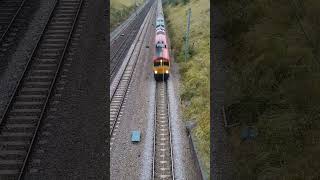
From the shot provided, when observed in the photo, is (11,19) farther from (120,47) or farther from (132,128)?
(120,47)

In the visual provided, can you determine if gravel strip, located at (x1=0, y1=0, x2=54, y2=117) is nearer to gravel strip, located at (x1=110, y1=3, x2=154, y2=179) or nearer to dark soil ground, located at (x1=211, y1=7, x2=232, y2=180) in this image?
gravel strip, located at (x1=110, y1=3, x2=154, y2=179)

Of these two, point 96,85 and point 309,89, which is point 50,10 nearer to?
point 96,85

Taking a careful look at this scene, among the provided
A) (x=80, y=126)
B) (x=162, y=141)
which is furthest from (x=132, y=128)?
(x=80, y=126)

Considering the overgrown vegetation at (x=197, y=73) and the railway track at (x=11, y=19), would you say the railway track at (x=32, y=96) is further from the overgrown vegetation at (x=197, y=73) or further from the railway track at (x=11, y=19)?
the overgrown vegetation at (x=197, y=73)

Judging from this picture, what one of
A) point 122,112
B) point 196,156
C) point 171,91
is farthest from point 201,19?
point 196,156

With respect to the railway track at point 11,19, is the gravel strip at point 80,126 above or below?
below

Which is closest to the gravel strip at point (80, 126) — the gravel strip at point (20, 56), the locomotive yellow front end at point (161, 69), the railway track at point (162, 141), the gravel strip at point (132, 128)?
the gravel strip at point (132, 128)
